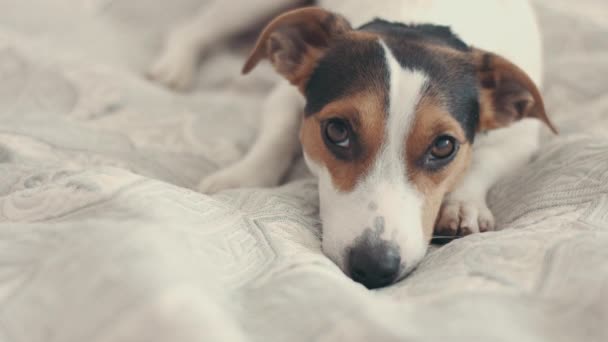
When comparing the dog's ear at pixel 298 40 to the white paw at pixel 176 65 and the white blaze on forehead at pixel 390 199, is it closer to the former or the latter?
the white blaze on forehead at pixel 390 199

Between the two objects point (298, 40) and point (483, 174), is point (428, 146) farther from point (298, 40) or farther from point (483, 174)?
point (298, 40)

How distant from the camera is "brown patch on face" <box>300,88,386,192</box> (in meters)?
1.73

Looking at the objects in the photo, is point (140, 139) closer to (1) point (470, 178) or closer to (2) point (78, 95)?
(2) point (78, 95)

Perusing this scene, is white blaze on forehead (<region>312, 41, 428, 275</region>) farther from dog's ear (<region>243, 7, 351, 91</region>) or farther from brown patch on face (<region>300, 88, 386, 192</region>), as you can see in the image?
dog's ear (<region>243, 7, 351, 91</region>)

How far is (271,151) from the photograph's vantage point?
233cm

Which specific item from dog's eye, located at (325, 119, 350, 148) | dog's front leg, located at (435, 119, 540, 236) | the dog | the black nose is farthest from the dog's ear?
the black nose

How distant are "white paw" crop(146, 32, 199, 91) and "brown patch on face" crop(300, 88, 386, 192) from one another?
1.42 meters

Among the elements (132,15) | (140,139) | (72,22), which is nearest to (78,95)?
(140,139)

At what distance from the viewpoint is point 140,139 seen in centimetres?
239

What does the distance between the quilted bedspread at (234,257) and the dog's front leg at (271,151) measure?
0.13m

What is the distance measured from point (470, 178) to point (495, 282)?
87 centimetres

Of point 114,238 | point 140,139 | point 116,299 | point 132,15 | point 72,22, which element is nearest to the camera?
point 116,299

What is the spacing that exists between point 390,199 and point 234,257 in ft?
1.66

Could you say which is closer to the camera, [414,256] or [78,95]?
[414,256]
